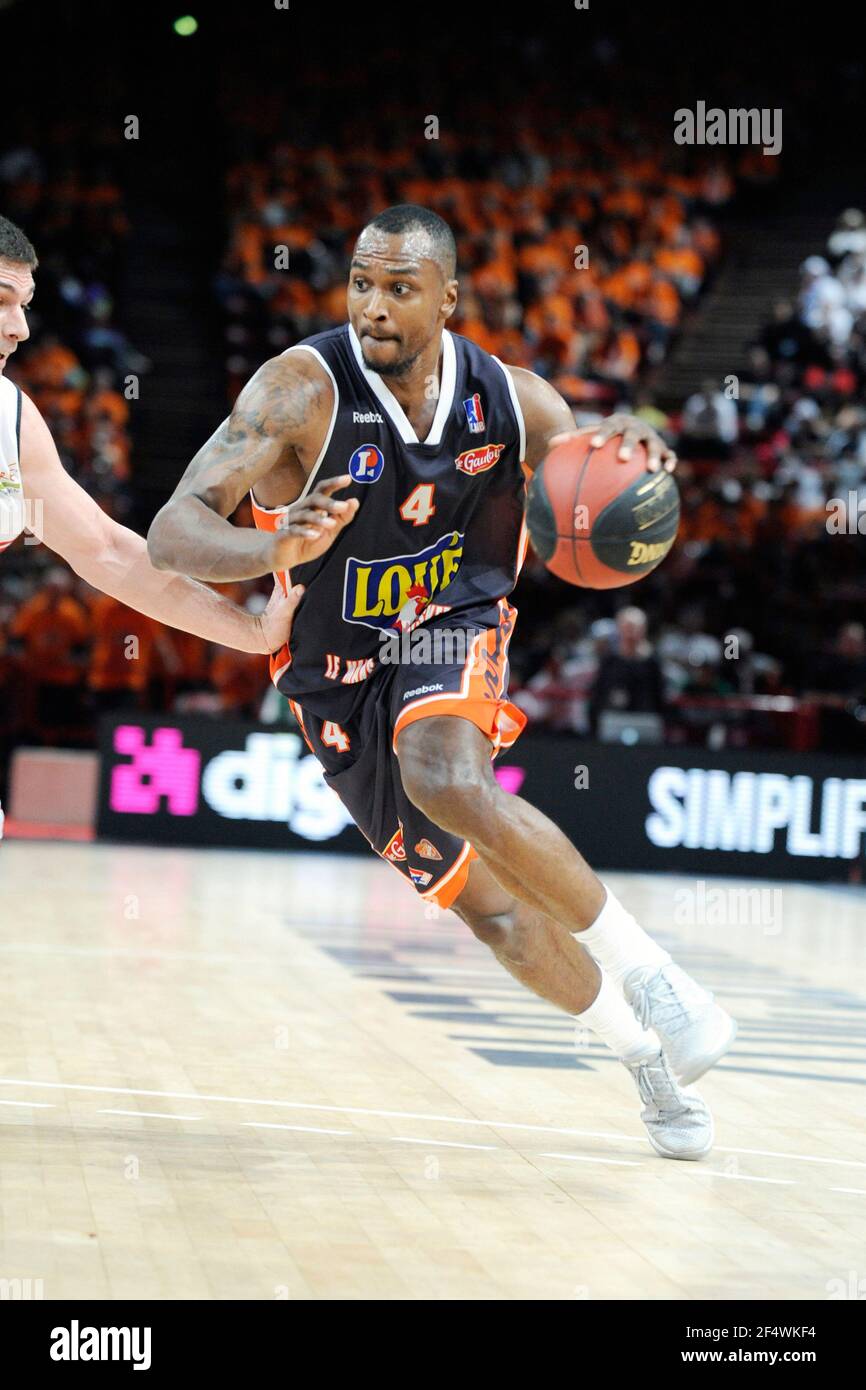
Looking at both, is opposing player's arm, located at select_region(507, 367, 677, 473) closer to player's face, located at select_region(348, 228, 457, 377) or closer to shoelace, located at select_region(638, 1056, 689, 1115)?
player's face, located at select_region(348, 228, 457, 377)

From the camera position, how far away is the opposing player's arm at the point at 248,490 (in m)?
3.60

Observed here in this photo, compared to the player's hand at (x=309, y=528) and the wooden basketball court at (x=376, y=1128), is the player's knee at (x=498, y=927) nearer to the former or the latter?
the wooden basketball court at (x=376, y=1128)

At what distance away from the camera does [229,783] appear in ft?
39.4

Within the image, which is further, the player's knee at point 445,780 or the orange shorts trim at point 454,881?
the orange shorts trim at point 454,881

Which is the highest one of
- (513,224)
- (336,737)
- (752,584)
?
(513,224)

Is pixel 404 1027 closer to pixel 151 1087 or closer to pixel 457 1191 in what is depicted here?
pixel 151 1087

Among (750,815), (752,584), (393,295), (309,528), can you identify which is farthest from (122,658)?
(309,528)

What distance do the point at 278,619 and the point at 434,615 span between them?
Answer: 41 centimetres

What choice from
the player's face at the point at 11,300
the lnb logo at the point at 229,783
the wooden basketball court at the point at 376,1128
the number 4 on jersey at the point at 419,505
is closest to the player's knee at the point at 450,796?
the number 4 on jersey at the point at 419,505

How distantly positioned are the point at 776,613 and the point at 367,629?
10641mm

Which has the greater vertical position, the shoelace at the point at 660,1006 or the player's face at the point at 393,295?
the player's face at the point at 393,295

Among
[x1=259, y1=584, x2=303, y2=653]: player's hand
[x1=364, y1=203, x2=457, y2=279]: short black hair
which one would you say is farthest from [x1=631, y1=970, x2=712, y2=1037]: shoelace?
[x1=364, y1=203, x2=457, y2=279]: short black hair

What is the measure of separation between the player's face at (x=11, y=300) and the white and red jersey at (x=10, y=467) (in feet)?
0.60

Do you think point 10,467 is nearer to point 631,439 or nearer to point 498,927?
point 631,439
